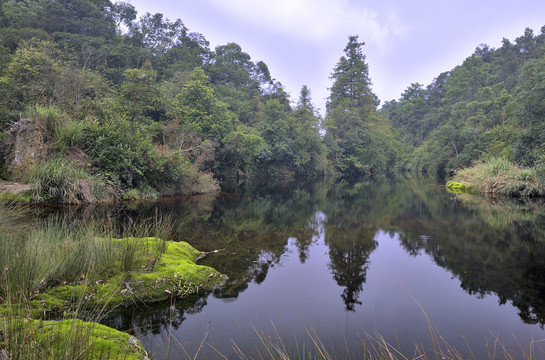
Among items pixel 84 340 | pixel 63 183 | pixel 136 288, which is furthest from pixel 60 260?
pixel 63 183

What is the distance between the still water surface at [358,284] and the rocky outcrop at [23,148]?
4.15 m

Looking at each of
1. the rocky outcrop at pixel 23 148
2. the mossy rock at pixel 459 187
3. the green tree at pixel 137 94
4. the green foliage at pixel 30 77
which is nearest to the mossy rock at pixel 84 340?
the rocky outcrop at pixel 23 148

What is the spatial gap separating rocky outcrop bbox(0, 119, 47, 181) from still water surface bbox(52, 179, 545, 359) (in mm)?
4152

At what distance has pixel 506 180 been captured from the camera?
15.7 meters

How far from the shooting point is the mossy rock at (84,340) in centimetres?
185

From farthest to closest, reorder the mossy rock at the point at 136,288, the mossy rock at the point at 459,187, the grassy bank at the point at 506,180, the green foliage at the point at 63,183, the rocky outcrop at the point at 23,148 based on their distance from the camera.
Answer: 1. the mossy rock at the point at 459,187
2. the grassy bank at the point at 506,180
3. the rocky outcrop at the point at 23,148
4. the green foliage at the point at 63,183
5. the mossy rock at the point at 136,288

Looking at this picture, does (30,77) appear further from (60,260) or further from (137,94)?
(60,260)

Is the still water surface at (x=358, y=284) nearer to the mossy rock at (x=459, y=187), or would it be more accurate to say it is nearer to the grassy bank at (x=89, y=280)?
the grassy bank at (x=89, y=280)

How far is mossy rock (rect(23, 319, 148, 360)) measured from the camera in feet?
6.08

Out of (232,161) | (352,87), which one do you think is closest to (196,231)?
(232,161)

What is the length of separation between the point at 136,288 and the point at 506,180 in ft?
59.4

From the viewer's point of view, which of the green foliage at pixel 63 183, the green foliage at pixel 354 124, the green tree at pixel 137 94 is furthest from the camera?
the green foliage at pixel 354 124

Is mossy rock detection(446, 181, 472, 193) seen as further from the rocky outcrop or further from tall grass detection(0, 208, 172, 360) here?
the rocky outcrop

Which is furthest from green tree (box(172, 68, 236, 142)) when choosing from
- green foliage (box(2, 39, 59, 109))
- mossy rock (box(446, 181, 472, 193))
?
mossy rock (box(446, 181, 472, 193))
